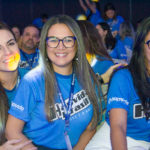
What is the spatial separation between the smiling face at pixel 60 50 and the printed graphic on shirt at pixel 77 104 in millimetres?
277

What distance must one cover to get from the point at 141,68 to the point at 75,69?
0.58 meters

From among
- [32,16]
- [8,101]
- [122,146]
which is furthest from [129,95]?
[32,16]

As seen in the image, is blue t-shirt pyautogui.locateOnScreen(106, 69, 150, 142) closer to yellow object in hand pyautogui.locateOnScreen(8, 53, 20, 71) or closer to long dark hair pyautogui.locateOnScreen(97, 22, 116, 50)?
yellow object in hand pyautogui.locateOnScreen(8, 53, 20, 71)

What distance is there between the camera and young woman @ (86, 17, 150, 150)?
187cm

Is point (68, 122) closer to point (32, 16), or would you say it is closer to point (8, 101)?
point (8, 101)

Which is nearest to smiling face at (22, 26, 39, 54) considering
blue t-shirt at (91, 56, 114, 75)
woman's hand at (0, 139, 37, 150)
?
blue t-shirt at (91, 56, 114, 75)

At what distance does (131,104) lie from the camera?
6.33ft

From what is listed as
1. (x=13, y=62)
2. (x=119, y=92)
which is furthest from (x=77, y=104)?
(x=13, y=62)

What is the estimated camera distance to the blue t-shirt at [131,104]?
6.19ft

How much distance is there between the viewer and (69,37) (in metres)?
2.09

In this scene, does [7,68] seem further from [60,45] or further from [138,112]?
[138,112]

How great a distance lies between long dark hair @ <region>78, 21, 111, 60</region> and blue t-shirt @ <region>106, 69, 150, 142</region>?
4.54 ft

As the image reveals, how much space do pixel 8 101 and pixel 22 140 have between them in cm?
45

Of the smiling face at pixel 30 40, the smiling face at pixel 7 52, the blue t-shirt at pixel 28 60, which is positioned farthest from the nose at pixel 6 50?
the smiling face at pixel 30 40
